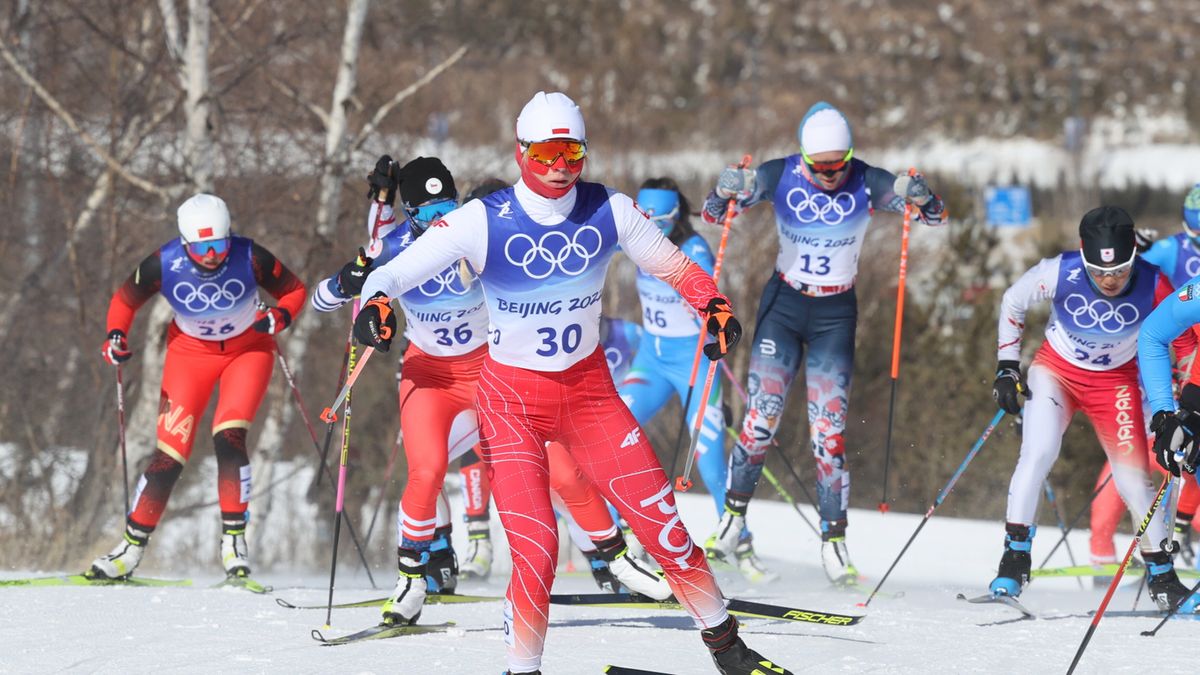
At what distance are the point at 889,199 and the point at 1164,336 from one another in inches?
83.1

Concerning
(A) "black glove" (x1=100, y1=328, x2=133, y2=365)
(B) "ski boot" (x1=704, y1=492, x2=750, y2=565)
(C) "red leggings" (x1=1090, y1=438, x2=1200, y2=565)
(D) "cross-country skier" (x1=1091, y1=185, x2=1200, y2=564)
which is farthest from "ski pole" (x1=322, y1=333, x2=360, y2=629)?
(C) "red leggings" (x1=1090, y1=438, x2=1200, y2=565)

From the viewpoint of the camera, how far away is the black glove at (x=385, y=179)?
283 inches

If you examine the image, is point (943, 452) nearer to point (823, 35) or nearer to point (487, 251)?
point (487, 251)

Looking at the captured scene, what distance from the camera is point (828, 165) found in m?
7.85

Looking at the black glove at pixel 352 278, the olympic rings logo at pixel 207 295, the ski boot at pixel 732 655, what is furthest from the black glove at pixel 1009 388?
the olympic rings logo at pixel 207 295

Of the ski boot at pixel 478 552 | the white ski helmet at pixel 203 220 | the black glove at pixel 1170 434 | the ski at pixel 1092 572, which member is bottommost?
the ski boot at pixel 478 552

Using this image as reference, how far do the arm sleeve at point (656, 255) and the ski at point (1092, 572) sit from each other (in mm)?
3266

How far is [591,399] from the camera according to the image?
530cm

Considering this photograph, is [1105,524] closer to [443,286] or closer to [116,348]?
[443,286]

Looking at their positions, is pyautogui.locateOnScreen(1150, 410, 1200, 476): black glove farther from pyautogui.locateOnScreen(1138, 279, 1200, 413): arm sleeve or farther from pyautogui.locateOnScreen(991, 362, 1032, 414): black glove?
pyautogui.locateOnScreen(991, 362, 1032, 414): black glove

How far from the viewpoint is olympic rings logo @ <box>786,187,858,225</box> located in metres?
8.02

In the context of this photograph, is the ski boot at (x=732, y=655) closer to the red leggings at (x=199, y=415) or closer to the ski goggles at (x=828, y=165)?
the ski goggles at (x=828, y=165)

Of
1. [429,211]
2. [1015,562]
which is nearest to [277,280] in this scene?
[429,211]

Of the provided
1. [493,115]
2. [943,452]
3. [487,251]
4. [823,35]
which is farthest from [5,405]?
[823,35]
